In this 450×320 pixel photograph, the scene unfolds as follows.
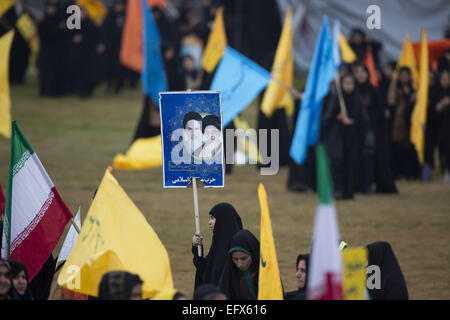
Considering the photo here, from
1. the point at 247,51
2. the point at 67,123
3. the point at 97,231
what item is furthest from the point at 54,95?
the point at 97,231

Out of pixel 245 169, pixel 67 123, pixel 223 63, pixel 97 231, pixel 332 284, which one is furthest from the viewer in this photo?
pixel 67 123

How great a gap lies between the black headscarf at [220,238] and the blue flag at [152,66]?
25.0 feet

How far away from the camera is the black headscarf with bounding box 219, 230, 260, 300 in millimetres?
5738

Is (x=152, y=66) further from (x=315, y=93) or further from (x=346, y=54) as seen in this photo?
(x=315, y=93)

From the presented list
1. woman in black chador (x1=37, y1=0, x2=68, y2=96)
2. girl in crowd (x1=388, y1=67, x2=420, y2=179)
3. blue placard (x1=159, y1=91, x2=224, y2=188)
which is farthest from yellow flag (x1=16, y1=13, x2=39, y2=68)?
blue placard (x1=159, y1=91, x2=224, y2=188)

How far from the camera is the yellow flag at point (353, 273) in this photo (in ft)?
15.3

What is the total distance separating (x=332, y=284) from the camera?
4.10m

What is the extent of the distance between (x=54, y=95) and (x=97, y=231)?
1462 cm

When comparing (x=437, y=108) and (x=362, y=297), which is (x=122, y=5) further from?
(x=362, y=297)

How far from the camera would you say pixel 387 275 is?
597 centimetres

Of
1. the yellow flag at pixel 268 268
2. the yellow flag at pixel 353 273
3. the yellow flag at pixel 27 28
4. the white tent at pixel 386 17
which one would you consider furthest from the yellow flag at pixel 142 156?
the yellow flag at pixel 353 273

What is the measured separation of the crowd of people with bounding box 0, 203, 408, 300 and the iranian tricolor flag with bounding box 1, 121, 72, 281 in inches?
10.9

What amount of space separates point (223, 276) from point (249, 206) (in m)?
5.22
